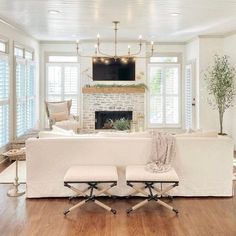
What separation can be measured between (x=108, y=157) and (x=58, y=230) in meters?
1.33

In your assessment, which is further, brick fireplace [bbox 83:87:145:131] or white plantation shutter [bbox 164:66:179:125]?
white plantation shutter [bbox 164:66:179:125]

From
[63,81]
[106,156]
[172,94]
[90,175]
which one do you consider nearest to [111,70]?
[63,81]

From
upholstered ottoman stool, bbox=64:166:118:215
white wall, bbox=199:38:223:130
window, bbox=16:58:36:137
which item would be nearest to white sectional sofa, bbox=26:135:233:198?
upholstered ottoman stool, bbox=64:166:118:215

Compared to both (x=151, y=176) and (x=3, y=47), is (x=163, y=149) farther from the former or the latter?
(x=3, y=47)

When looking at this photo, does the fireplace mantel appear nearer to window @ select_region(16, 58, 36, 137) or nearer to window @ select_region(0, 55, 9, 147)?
window @ select_region(16, 58, 36, 137)

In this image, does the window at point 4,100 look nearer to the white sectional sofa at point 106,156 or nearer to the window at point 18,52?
the window at point 18,52

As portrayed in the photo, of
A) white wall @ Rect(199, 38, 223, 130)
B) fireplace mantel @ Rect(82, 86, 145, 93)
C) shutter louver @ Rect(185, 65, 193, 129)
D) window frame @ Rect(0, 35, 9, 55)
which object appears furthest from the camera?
fireplace mantel @ Rect(82, 86, 145, 93)

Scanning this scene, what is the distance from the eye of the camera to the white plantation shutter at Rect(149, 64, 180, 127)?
10914 mm

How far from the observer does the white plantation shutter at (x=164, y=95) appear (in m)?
10.9

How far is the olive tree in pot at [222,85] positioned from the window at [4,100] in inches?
194

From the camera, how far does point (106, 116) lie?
419 inches

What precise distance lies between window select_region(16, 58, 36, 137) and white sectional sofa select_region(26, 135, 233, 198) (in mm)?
3557

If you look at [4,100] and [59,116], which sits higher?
[4,100]

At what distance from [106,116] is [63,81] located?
1677 mm
